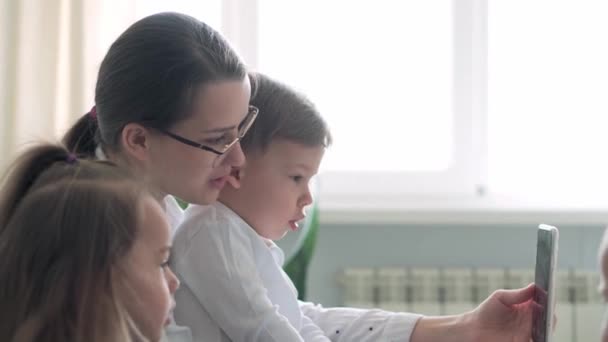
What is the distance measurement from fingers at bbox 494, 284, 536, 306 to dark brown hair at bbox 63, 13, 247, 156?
0.60 m

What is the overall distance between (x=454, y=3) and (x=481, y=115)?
1.27 feet

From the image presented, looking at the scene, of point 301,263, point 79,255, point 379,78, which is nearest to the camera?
point 79,255

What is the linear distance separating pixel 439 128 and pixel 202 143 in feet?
6.10

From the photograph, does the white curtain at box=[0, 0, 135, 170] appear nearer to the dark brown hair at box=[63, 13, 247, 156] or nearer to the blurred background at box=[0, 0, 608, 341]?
the blurred background at box=[0, 0, 608, 341]

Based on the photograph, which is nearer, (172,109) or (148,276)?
(148,276)

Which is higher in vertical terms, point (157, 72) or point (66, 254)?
point (157, 72)

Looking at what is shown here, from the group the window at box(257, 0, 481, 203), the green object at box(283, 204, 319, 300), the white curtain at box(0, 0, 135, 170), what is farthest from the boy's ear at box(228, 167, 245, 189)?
the window at box(257, 0, 481, 203)

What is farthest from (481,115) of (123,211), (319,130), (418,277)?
(123,211)

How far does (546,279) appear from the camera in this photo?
1407mm

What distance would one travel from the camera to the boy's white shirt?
143 cm

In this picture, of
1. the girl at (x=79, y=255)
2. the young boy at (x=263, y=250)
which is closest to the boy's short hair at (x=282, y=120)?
the young boy at (x=263, y=250)

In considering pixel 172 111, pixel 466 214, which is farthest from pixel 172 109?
pixel 466 214

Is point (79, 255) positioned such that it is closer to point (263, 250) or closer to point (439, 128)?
point (263, 250)

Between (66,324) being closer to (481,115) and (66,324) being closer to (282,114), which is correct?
(282,114)
